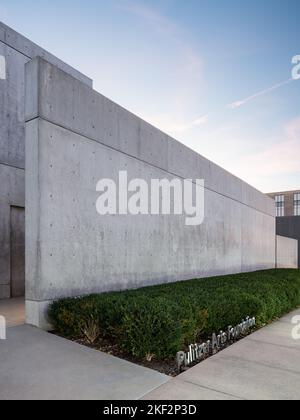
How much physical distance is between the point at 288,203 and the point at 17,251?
6616 centimetres

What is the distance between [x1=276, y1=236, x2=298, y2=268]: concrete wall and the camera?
22.2m

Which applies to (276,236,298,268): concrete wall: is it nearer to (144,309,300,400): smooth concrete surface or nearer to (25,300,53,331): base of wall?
A: (144,309,300,400): smooth concrete surface

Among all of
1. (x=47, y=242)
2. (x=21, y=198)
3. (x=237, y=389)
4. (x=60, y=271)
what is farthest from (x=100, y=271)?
(x=21, y=198)

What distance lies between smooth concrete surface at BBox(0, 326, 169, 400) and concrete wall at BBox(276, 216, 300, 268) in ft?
109

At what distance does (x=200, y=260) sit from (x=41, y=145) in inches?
279

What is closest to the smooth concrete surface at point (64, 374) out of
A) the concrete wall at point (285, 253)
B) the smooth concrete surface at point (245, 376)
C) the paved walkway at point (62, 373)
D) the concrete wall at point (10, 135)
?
the paved walkway at point (62, 373)

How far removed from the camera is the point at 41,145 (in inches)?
214

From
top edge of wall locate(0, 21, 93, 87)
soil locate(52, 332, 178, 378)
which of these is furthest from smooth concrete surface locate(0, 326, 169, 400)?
top edge of wall locate(0, 21, 93, 87)

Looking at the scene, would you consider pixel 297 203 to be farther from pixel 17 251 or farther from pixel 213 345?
pixel 213 345

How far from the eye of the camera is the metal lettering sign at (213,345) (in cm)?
418

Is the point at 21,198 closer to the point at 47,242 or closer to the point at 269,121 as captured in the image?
the point at 47,242

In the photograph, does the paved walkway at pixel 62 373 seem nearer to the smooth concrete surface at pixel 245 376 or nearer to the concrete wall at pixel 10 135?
the smooth concrete surface at pixel 245 376

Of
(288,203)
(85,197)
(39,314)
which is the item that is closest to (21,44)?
(85,197)

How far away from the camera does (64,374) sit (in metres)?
3.65
